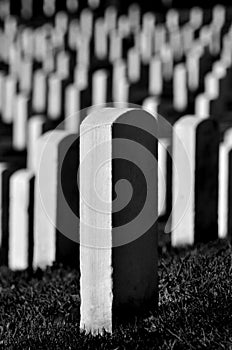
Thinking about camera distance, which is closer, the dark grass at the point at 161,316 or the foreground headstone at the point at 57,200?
the dark grass at the point at 161,316

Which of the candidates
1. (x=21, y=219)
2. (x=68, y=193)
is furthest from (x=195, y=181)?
(x=21, y=219)

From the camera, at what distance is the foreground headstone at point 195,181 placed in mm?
4445

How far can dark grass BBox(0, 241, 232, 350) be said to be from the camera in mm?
2799

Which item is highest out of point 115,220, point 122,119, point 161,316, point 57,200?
point 122,119

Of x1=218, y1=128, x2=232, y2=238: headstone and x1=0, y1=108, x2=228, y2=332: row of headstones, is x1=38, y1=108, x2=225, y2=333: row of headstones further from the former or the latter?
x1=218, y1=128, x2=232, y2=238: headstone

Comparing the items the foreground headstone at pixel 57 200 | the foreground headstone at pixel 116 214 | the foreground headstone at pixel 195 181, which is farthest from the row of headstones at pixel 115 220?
the foreground headstone at pixel 195 181

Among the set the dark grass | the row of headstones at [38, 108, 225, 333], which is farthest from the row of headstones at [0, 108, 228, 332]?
the dark grass

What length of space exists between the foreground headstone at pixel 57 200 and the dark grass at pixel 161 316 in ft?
1.92

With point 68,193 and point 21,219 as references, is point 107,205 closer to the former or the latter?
point 68,193

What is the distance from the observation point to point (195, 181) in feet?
14.5

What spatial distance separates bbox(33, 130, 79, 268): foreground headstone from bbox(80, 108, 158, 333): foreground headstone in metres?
1.21

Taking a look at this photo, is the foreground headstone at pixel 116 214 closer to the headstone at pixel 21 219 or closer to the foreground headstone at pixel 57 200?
the foreground headstone at pixel 57 200

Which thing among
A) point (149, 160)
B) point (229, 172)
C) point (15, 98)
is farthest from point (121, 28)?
point (149, 160)

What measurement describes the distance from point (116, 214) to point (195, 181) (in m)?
1.51
